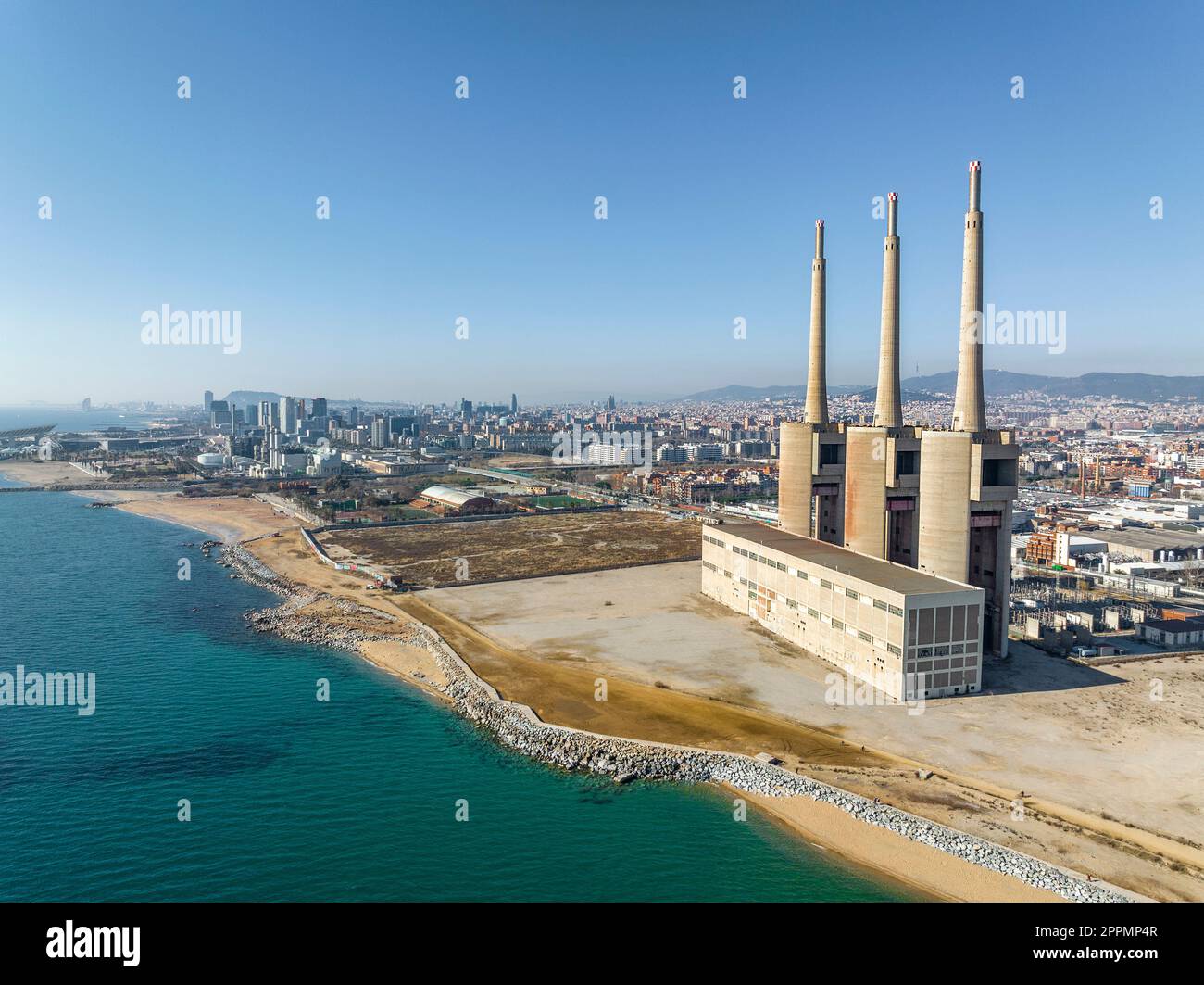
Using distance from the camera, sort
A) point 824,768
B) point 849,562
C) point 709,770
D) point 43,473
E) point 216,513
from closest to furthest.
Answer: point 824,768, point 709,770, point 849,562, point 216,513, point 43,473

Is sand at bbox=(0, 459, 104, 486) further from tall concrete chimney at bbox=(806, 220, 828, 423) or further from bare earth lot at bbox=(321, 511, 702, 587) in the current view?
tall concrete chimney at bbox=(806, 220, 828, 423)

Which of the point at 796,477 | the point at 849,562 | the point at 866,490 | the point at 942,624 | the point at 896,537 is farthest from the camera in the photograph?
the point at 796,477

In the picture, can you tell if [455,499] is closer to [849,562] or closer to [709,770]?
[849,562]

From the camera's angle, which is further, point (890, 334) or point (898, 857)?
point (890, 334)

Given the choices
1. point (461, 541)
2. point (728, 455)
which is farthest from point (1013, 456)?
point (728, 455)

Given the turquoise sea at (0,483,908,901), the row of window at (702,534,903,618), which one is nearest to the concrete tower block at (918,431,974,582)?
the row of window at (702,534,903,618)

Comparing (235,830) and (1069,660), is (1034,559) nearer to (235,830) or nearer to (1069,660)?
(1069,660)

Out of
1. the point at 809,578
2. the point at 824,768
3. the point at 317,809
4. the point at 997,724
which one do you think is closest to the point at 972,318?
the point at 809,578

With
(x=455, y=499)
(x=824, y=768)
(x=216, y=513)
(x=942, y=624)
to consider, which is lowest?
(x=824, y=768)
